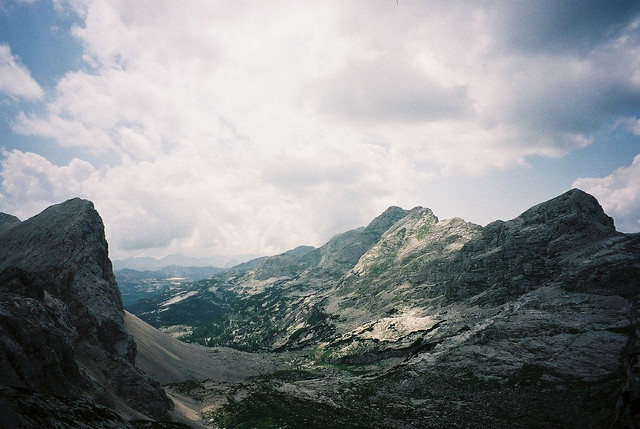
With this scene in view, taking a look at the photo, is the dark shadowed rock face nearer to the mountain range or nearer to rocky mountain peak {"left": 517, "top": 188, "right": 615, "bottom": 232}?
the mountain range

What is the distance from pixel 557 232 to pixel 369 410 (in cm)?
12855

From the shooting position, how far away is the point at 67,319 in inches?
2099

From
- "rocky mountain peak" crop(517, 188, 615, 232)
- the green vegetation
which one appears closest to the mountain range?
the green vegetation

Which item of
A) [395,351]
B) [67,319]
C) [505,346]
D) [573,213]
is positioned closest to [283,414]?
[67,319]

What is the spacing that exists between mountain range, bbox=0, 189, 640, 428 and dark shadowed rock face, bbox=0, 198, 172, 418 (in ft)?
0.88

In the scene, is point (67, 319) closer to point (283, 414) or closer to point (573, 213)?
point (283, 414)

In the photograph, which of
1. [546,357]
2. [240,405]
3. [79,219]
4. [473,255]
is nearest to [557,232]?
[473,255]

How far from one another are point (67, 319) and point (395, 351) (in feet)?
362

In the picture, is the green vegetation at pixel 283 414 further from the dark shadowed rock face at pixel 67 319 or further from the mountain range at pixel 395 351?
the dark shadowed rock face at pixel 67 319

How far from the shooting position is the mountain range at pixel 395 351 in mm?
37219

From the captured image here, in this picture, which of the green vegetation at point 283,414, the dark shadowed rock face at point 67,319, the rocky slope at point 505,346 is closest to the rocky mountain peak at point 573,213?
the rocky slope at point 505,346

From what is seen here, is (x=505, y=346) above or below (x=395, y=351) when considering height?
above

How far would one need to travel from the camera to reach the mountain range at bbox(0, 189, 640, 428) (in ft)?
122

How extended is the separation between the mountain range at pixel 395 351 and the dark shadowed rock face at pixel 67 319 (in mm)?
269
